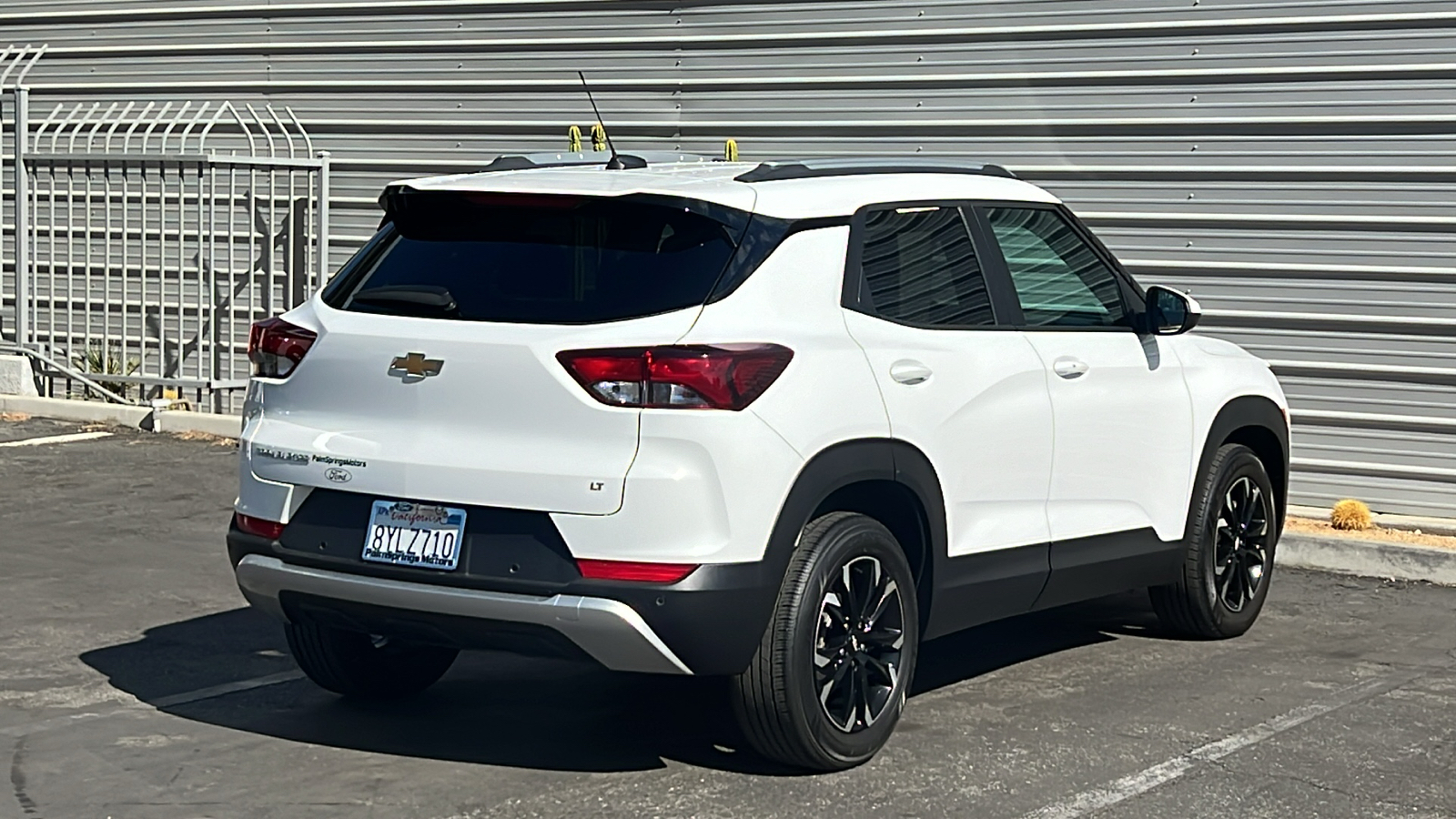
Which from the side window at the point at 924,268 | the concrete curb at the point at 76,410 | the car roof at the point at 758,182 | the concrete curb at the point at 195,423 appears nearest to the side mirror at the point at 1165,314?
the car roof at the point at 758,182

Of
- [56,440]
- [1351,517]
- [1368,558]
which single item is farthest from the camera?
[56,440]

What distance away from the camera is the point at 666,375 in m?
5.25

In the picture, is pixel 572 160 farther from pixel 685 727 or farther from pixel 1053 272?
pixel 685 727

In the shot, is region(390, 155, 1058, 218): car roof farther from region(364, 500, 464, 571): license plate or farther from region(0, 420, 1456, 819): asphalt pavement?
region(0, 420, 1456, 819): asphalt pavement

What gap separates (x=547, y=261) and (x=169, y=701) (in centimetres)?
208

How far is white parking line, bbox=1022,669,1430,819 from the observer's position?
215 inches

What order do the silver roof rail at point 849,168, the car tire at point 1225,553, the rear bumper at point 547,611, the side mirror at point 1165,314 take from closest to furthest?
the rear bumper at point 547,611 < the silver roof rail at point 849,168 < the side mirror at point 1165,314 < the car tire at point 1225,553

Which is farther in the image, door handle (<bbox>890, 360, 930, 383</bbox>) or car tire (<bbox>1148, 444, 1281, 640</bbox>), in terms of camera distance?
car tire (<bbox>1148, 444, 1281, 640</bbox>)

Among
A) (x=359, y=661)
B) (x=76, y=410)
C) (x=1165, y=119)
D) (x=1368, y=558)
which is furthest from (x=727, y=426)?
(x=76, y=410)

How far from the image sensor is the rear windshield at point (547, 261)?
546 centimetres

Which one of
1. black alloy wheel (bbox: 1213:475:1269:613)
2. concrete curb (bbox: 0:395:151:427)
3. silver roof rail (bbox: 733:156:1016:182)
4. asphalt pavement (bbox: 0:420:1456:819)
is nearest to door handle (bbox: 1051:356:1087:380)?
silver roof rail (bbox: 733:156:1016:182)

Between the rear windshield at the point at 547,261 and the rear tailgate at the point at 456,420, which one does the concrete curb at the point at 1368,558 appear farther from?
the rear tailgate at the point at 456,420

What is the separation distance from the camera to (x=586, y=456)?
529 cm

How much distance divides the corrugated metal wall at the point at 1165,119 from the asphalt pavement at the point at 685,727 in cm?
205
